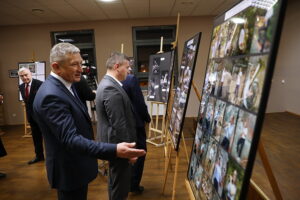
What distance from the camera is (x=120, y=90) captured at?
1.75 meters

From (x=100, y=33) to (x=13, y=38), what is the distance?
2.37 m

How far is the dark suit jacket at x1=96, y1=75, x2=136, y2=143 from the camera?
67.0 inches

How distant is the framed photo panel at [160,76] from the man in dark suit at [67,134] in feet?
6.83

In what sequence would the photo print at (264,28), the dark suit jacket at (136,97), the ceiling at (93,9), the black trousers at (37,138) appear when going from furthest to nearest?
the ceiling at (93,9) → the black trousers at (37,138) → the dark suit jacket at (136,97) → the photo print at (264,28)

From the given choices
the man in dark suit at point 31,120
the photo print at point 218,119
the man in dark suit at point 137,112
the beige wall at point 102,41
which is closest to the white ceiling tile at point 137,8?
the beige wall at point 102,41

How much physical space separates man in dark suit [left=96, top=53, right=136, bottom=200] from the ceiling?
3190 millimetres

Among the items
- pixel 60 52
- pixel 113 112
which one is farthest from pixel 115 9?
pixel 60 52

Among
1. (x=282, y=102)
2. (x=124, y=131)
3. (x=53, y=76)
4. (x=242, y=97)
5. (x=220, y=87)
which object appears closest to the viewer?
(x=242, y=97)

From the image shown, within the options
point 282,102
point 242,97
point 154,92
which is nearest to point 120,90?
point 242,97

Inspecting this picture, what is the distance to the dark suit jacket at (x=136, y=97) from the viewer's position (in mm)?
2359

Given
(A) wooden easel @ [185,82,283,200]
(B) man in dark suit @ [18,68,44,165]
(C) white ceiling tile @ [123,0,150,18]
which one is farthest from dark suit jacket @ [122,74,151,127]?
(C) white ceiling tile @ [123,0,150,18]

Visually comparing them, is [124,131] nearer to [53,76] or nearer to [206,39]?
[53,76]

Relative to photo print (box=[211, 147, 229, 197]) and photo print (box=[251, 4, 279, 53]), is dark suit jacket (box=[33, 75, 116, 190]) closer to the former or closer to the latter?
photo print (box=[211, 147, 229, 197])

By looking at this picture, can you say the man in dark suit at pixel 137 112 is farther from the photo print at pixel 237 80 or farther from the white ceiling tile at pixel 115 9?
the white ceiling tile at pixel 115 9
